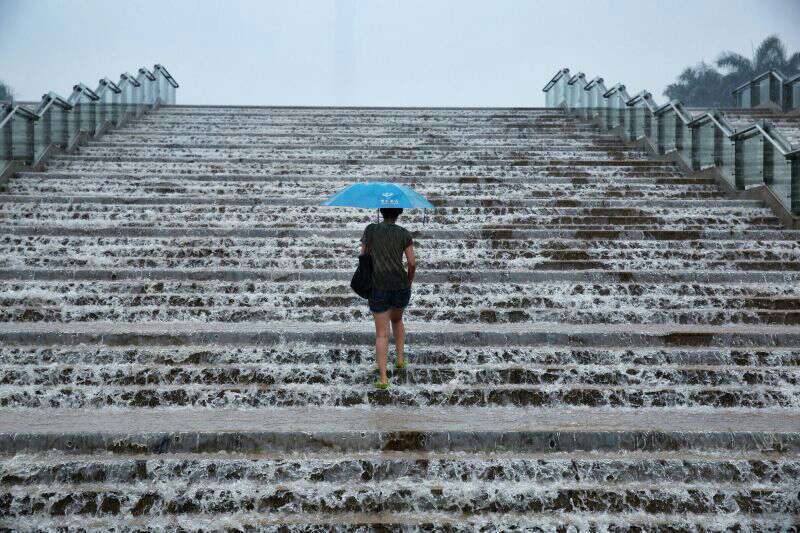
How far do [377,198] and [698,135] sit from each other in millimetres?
8543

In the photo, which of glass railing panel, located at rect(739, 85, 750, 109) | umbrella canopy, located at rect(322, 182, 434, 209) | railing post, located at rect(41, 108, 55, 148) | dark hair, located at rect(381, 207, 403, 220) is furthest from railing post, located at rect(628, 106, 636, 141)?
railing post, located at rect(41, 108, 55, 148)

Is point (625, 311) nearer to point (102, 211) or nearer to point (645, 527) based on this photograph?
point (645, 527)

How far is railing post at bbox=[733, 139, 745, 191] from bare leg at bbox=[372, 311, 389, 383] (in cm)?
761

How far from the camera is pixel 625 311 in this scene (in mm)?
7148

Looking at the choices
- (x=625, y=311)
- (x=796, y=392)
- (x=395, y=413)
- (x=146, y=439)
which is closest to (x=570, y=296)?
(x=625, y=311)

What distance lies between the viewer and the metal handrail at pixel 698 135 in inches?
389

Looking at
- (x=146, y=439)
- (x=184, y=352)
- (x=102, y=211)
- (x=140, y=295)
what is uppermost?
(x=102, y=211)

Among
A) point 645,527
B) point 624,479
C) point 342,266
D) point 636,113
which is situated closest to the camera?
point 645,527

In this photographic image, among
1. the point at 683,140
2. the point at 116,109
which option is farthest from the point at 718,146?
the point at 116,109

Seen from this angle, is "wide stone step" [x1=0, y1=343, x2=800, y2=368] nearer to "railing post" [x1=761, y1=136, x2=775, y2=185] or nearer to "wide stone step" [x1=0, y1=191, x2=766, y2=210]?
"wide stone step" [x1=0, y1=191, x2=766, y2=210]

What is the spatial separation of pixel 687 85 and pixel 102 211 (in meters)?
38.4

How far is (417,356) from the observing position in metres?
6.24

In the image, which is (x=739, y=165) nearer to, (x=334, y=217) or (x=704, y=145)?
(x=704, y=145)

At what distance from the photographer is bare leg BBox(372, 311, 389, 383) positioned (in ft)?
18.0
